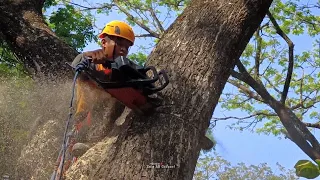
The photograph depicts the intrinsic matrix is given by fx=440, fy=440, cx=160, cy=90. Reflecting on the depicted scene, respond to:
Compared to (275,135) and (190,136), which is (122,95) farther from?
(275,135)

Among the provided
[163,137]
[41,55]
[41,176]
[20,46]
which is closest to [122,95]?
[163,137]

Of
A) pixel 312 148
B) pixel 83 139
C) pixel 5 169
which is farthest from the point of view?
pixel 312 148

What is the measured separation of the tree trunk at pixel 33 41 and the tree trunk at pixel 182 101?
3.43 feet

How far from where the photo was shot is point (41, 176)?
318cm

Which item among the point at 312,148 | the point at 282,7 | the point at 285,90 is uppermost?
the point at 282,7

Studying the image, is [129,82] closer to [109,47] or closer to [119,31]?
[109,47]

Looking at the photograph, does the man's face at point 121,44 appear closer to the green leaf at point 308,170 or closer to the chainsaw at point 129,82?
the chainsaw at point 129,82

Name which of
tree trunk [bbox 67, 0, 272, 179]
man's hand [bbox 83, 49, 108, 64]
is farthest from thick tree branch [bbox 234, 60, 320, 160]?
man's hand [bbox 83, 49, 108, 64]

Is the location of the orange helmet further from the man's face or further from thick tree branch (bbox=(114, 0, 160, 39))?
thick tree branch (bbox=(114, 0, 160, 39))

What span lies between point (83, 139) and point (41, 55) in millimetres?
1196

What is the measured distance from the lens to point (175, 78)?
9.96ft

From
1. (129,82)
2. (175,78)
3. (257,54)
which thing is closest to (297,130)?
(257,54)

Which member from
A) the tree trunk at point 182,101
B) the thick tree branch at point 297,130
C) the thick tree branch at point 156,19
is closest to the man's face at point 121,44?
the tree trunk at point 182,101

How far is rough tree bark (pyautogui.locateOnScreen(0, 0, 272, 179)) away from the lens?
2643mm
